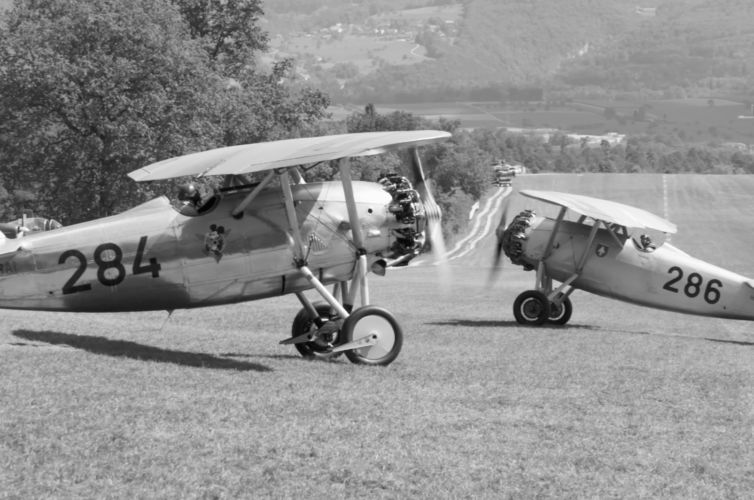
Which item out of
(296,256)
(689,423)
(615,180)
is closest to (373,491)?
(689,423)

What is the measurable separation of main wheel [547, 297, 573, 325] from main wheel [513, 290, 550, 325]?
30cm

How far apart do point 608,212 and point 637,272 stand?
1.85 metres

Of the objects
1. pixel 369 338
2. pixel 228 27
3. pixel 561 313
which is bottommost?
pixel 561 313

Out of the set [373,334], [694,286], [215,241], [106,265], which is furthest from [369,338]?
[694,286]

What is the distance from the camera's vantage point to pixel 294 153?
15117 millimetres

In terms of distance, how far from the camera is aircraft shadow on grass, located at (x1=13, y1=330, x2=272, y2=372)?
49.8 feet

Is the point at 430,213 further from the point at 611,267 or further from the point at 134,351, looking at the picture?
the point at 611,267

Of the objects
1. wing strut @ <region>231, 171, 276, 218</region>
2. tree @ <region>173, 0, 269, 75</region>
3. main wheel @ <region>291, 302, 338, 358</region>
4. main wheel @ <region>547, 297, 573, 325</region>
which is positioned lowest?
main wheel @ <region>547, 297, 573, 325</region>

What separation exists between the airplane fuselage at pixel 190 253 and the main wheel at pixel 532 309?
945cm

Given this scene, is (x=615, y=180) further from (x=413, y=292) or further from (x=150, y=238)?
(x=150, y=238)

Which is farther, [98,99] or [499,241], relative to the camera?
[98,99]

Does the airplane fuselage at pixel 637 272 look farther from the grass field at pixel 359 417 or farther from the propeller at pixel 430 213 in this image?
the propeller at pixel 430 213

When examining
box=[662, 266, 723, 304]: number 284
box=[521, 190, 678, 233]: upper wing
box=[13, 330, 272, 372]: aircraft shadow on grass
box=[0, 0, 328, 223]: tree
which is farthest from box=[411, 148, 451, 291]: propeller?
box=[0, 0, 328, 223]: tree

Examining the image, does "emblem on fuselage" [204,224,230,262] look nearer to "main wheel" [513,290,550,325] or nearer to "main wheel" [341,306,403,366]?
"main wheel" [341,306,403,366]
